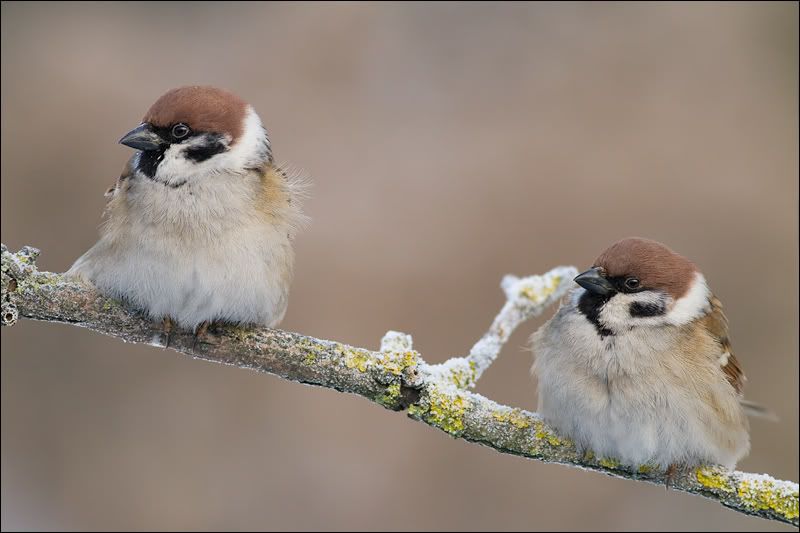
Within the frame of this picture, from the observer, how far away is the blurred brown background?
457cm

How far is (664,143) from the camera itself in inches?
220

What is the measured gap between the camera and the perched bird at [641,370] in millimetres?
2553

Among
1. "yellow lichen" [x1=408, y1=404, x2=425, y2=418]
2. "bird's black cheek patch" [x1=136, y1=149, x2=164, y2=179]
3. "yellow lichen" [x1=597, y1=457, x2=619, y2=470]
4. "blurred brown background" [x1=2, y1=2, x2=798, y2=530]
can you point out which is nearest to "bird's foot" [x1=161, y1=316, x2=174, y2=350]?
"bird's black cheek patch" [x1=136, y1=149, x2=164, y2=179]

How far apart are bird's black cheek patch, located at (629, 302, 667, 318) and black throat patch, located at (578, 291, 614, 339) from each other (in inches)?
3.3

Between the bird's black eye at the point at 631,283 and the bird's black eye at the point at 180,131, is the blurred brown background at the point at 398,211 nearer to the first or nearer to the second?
the bird's black eye at the point at 631,283

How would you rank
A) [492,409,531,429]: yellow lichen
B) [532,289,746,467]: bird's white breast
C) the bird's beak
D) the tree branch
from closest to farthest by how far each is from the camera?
the tree branch → [492,409,531,429]: yellow lichen → [532,289,746,467]: bird's white breast → the bird's beak

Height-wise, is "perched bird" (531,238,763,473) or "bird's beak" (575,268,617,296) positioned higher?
"bird's beak" (575,268,617,296)

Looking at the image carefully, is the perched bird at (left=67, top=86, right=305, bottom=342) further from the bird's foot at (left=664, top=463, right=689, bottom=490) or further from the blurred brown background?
the blurred brown background

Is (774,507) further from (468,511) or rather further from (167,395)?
(167,395)

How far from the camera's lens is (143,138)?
7.85ft

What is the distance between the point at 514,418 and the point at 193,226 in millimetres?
986

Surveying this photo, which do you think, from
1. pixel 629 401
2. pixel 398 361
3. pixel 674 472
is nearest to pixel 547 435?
pixel 629 401

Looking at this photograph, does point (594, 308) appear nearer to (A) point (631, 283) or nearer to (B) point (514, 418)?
(A) point (631, 283)

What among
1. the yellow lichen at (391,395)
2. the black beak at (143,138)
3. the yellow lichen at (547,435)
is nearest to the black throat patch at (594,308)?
the yellow lichen at (547,435)
